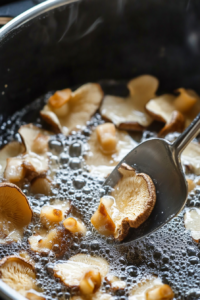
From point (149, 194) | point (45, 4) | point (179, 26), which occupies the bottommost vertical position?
point (149, 194)

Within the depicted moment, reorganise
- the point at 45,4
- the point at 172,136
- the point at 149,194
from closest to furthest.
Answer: the point at 149,194 < the point at 45,4 < the point at 172,136

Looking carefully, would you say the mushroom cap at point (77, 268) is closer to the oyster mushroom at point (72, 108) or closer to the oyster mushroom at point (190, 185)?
the oyster mushroom at point (190, 185)

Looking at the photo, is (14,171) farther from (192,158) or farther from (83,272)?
(192,158)

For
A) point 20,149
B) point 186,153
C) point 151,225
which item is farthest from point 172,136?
point 20,149

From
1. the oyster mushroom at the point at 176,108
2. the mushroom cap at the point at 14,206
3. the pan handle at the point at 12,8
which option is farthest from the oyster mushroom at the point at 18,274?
the pan handle at the point at 12,8

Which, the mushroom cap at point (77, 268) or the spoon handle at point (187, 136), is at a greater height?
the spoon handle at point (187, 136)

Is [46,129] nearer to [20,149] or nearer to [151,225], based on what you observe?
[20,149]
